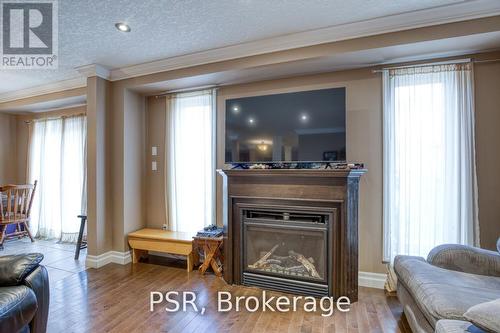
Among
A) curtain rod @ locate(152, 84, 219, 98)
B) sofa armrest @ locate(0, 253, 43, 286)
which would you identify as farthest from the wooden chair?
sofa armrest @ locate(0, 253, 43, 286)

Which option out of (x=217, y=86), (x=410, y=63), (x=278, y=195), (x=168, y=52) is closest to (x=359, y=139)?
(x=410, y=63)

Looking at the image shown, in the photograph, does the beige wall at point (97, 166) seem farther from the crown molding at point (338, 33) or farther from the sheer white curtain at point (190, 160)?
the sheer white curtain at point (190, 160)

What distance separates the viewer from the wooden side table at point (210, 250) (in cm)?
293

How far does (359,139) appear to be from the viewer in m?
2.70

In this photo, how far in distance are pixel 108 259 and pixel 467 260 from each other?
3.76 metres

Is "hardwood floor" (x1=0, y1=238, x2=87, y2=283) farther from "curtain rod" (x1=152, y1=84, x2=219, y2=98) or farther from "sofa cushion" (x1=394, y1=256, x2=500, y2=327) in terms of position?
"sofa cushion" (x1=394, y1=256, x2=500, y2=327)

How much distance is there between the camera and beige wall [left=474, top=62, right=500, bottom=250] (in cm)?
230

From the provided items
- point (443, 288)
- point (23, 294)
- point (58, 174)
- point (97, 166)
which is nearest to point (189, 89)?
point (97, 166)

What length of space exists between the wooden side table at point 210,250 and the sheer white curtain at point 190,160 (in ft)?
1.27

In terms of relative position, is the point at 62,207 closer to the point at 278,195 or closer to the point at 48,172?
the point at 48,172

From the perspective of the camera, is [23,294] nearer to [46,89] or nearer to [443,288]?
[443,288]

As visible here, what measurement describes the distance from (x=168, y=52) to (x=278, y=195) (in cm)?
193

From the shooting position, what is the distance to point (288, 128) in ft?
8.71

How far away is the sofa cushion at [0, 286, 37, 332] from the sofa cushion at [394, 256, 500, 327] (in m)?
2.28
